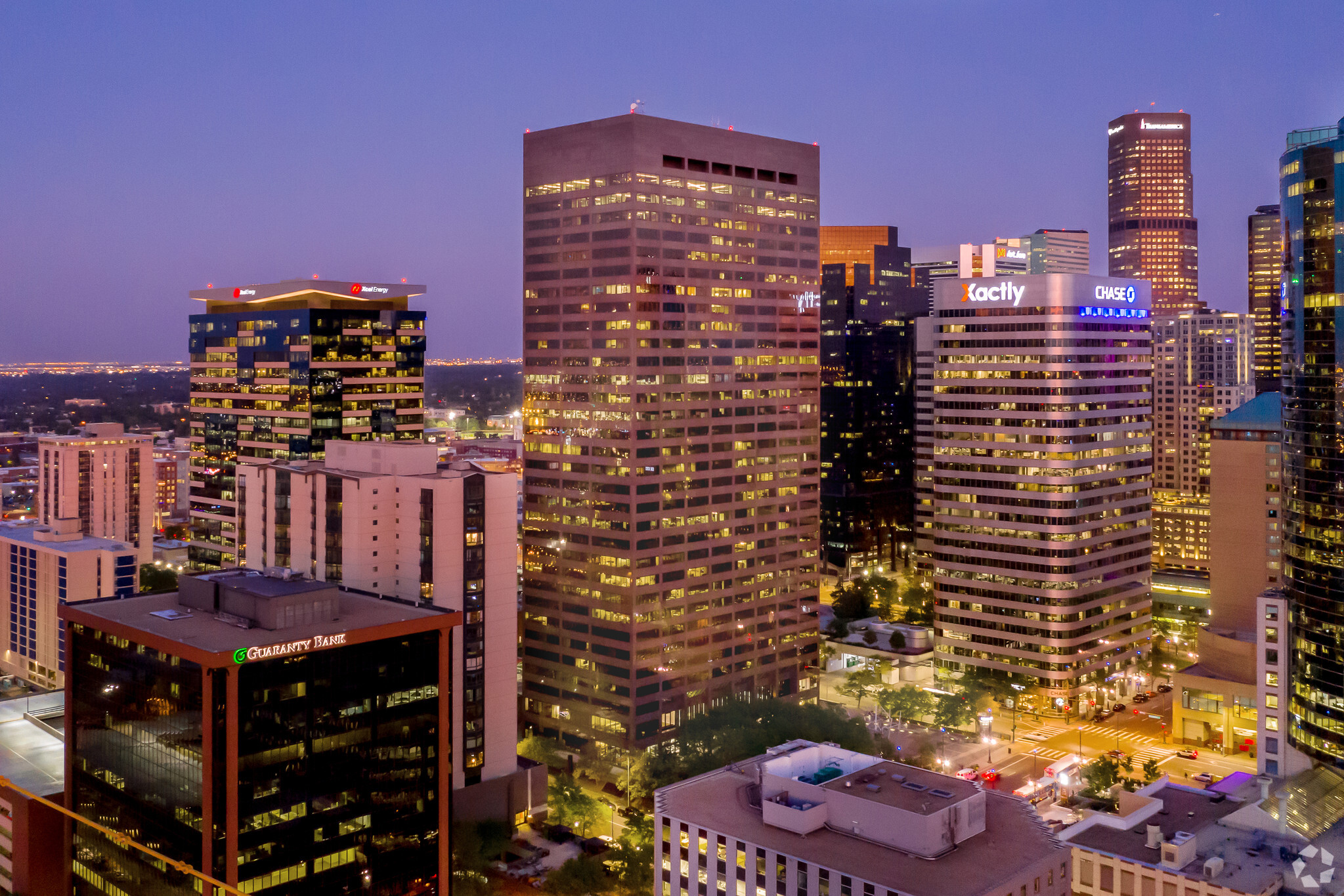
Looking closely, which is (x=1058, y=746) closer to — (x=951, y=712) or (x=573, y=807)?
(x=951, y=712)

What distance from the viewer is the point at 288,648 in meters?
91.3

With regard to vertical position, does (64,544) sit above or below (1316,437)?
below

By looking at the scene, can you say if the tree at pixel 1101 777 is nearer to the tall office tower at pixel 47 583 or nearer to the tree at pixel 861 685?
the tree at pixel 861 685

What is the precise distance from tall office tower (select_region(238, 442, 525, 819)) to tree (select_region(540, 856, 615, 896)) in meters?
18.6

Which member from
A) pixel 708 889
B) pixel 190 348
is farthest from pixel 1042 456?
pixel 190 348

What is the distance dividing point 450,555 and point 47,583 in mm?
92904

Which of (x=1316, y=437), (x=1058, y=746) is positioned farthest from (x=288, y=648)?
(x=1316, y=437)

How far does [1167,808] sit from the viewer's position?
102 m

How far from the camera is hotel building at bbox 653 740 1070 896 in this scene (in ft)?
251

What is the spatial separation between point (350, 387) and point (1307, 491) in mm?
132137

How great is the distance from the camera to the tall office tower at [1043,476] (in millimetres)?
164125

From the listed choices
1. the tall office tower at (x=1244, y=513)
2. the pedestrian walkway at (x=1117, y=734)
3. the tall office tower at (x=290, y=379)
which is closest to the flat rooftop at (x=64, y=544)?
the tall office tower at (x=290, y=379)

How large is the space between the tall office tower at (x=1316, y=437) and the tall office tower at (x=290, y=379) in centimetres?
12349

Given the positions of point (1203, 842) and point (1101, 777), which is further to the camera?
point (1101, 777)
